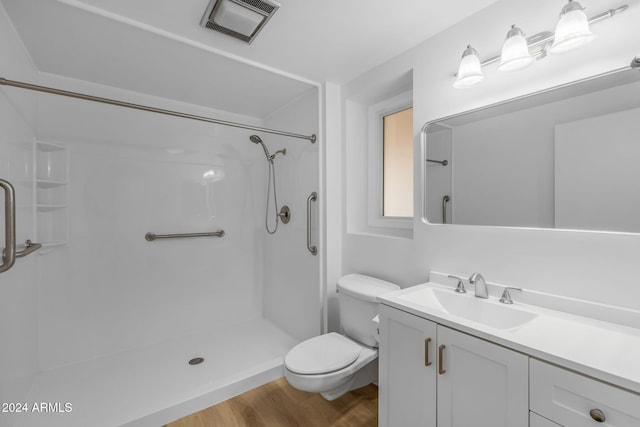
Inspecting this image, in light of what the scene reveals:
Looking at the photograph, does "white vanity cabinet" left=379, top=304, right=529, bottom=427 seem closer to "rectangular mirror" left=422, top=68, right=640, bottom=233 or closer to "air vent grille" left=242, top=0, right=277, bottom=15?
"rectangular mirror" left=422, top=68, right=640, bottom=233

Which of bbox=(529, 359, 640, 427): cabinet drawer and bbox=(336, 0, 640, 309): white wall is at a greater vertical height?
bbox=(336, 0, 640, 309): white wall

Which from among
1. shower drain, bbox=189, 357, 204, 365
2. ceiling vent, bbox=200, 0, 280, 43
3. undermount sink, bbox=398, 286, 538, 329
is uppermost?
ceiling vent, bbox=200, 0, 280, 43

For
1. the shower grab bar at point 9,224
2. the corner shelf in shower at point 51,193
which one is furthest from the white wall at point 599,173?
the corner shelf in shower at point 51,193

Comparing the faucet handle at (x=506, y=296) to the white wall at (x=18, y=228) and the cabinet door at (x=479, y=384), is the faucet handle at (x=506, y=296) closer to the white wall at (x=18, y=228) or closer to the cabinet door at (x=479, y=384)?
the cabinet door at (x=479, y=384)

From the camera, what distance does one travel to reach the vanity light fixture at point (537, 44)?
1.03 metres

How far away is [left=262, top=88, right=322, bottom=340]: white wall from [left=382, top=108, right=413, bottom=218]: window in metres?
0.54

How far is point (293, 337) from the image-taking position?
260cm

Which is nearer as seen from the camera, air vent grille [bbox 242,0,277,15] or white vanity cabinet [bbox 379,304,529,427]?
white vanity cabinet [bbox 379,304,529,427]

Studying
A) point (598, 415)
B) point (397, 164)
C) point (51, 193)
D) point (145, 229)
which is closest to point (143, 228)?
point (145, 229)

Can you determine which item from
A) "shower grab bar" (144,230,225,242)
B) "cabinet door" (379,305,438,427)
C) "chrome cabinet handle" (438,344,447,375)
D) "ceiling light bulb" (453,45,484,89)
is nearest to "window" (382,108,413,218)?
"ceiling light bulb" (453,45,484,89)

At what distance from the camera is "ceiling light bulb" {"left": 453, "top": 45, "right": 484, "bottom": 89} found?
4.37 ft

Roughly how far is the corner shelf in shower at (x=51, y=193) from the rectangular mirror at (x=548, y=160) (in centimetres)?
258

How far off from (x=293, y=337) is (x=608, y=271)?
221 centimetres

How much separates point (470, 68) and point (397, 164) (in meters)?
0.90
